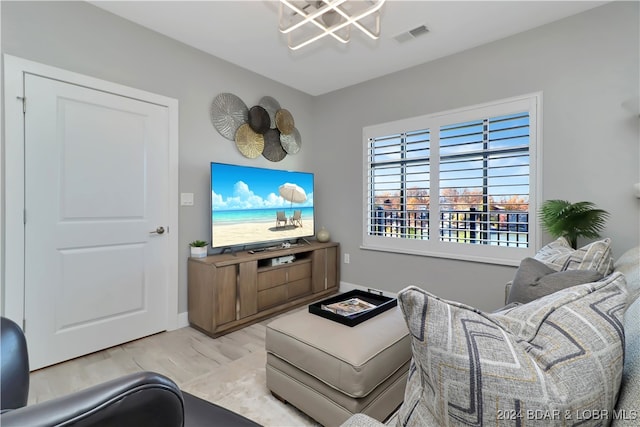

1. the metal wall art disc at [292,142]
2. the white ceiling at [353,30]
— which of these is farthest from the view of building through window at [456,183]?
the metal wall art disc at [292,142]

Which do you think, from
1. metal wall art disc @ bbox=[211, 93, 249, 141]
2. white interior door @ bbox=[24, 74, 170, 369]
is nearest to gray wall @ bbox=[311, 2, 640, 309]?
metal wall art disc @ bbox=[211, 93, 249, 141]

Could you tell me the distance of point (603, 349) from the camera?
0.54m

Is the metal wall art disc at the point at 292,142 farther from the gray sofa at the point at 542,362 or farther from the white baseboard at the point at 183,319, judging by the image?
the gray sofa at the point at 542,362

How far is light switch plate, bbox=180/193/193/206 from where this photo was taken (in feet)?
8.99

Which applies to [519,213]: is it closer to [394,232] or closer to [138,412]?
[394,232]

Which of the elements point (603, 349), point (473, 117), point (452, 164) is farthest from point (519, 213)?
point (603, 349)

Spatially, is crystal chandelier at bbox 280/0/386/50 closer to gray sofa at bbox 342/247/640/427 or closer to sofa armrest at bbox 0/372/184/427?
gray sofa at bbox 342/247/640/427

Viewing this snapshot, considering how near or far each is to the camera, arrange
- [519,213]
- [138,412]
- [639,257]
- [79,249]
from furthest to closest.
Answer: [519,213], [79,249], [639,257], [138,412]

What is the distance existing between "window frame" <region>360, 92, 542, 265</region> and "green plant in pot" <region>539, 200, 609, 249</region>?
347mm

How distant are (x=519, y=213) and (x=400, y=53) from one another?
1878 mm

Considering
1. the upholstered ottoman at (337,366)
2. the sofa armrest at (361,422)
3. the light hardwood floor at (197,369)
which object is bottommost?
the light hardwood floor at (197,369)

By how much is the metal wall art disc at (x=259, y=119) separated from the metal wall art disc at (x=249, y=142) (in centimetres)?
6

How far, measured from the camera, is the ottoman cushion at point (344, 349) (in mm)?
1307

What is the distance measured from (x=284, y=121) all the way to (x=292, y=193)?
0.91 meters
